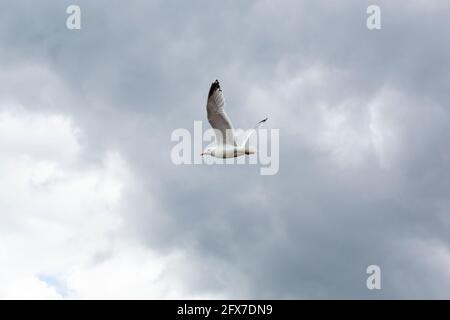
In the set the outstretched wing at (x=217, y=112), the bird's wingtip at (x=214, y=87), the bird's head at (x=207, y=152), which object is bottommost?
the bird's head at (x=207, y=152)

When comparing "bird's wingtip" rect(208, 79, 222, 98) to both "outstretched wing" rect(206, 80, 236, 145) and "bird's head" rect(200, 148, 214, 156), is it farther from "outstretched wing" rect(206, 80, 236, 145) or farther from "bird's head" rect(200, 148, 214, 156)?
"bird's head" rect(200, 148, 214, 156)

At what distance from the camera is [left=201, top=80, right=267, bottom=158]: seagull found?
6762 inches

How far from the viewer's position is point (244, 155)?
173125mm

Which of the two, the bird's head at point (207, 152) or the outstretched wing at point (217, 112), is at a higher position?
the outstretched wing at point (217, 112)

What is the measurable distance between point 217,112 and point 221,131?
1.79 m

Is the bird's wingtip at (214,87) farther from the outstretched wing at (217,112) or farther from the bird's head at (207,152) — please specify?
the bird's head at (207,152)

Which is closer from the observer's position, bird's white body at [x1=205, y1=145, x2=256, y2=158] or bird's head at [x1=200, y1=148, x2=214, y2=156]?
bird's white body at [x1=205, y1=145, x2=256, y2=158]

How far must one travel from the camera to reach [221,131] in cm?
17275

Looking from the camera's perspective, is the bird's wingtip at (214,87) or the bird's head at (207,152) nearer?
the bird's wingtip at (214,87)

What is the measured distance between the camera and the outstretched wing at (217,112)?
563 ft
